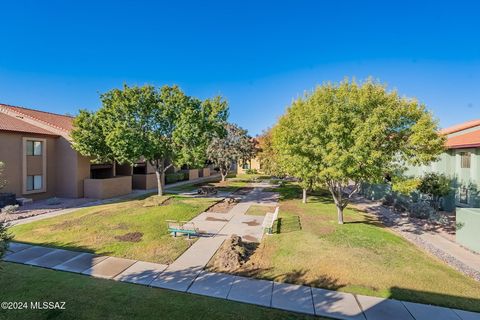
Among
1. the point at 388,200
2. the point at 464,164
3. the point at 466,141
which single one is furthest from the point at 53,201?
the point at 464,164

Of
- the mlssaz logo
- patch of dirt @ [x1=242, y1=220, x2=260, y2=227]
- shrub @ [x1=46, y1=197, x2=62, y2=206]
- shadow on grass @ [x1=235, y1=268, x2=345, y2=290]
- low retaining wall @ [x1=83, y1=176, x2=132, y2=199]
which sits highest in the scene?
low retaining wall @ [x1=83, y1=176, x2=132, y2=199]

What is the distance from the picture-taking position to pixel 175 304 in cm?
656

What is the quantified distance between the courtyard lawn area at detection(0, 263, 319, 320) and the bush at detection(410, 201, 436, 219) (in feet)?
52.4

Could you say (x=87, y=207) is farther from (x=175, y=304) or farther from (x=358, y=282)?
(x=358, y=282)

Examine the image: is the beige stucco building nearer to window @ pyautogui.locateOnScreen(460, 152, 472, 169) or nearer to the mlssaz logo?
the mlssaz logo

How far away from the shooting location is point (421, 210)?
17.9m

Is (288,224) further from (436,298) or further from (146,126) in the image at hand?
(146,126)

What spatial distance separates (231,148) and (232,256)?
2880cm

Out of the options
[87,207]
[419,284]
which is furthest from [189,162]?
[419,284]

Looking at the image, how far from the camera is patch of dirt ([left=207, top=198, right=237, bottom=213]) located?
1865 cm

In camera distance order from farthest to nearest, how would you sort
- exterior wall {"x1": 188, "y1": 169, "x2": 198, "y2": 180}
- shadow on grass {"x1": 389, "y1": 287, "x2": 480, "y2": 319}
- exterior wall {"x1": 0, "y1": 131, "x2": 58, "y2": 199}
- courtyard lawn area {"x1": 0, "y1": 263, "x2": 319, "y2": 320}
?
1. exterior wall {"x1": 188, "y1": 169, "x2": 198, "y2": 180}
2. exterior wall {"x1": 0, "y1": 131, "x2": 58, "y2": 199}
3. shadow on grass {"x1": 389, "y1": 287, "x2": 480, "y2": 319}
4. courtyard lawn area {"x1": 0, "y1": 263, "x2": 319, "y2": 320}

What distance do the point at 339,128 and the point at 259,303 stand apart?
341 inches

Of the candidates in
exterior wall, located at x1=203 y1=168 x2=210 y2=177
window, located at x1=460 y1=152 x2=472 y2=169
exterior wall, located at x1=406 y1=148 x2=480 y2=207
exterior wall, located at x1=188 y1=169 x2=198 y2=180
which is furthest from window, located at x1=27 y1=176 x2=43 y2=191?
window, located at x1=460 y1=152 x2=472 y2=169

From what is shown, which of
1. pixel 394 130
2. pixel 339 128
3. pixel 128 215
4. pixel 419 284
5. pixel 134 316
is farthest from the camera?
pixel 128 215
